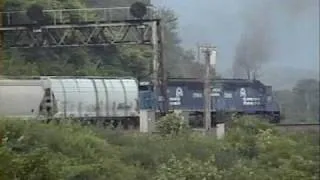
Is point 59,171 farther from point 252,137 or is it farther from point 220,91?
point 220,91

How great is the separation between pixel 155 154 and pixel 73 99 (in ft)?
2.72

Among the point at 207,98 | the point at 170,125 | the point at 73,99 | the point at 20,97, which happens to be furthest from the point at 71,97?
the point at 207,98

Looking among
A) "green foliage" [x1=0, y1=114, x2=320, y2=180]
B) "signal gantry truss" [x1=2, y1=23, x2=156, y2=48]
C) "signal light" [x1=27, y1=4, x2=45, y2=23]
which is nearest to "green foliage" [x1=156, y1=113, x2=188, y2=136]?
"green foliage" [x1=0, y1=114, x2=320, y2=180]

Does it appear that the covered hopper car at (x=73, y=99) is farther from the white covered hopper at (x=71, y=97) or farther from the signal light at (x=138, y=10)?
the signal light at (x=138, y=10)

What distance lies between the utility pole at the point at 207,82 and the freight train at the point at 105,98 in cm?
3

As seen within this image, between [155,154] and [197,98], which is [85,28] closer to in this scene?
[155,154]

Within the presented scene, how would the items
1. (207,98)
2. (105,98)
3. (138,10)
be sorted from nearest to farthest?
(138,10) → (207,98) → (105,98)

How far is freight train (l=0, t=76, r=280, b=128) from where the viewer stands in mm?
3014

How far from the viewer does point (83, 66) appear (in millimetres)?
2889

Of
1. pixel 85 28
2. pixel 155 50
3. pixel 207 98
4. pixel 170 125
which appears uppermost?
pixel 85 28

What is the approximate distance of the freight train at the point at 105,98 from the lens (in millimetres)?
3014

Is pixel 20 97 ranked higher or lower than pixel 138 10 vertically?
lower

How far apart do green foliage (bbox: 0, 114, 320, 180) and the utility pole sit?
0.49ft

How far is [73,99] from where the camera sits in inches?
135
